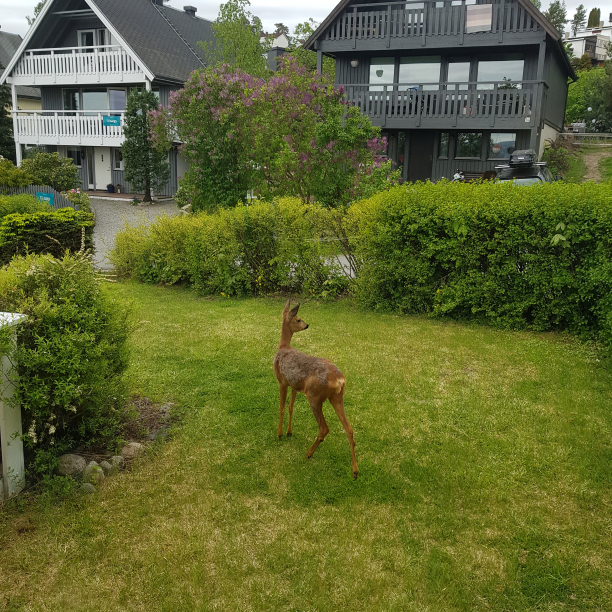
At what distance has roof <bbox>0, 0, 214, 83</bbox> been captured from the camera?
25.8 metres

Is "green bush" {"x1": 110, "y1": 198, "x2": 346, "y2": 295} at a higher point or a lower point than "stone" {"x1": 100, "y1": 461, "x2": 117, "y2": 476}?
higher

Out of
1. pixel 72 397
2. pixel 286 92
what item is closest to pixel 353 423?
pixel 72 397

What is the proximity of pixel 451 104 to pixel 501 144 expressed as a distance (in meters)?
3.24

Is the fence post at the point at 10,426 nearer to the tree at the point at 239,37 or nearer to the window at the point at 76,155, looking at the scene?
the tree at the point at 239,37

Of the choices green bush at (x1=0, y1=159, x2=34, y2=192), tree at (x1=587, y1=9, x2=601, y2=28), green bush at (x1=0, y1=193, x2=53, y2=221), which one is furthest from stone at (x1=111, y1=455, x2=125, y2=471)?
tree at (x1=587, y1=9, x2=601, y2=28)

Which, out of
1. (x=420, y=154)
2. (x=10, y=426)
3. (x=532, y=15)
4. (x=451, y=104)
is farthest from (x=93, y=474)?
(x=420, y=154)

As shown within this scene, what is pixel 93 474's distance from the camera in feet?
14.7

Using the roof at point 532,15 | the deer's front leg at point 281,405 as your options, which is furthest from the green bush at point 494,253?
the roof at point 532,15

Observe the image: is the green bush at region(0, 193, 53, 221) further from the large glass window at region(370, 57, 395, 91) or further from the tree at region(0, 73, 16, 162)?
the tree at region(0, 73, 16, 162)

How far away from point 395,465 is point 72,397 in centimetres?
260

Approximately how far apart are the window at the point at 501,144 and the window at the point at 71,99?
65.7ft

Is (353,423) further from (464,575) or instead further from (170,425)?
(464,575)

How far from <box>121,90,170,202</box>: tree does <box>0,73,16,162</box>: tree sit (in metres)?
11.9

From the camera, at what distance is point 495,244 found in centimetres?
832
